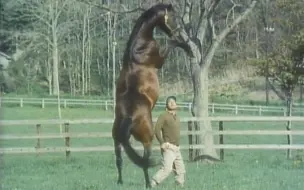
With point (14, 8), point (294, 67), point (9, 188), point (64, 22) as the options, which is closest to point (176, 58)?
point (64, 22)

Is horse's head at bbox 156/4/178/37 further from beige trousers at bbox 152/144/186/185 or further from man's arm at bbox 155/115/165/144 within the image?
beige trousers at bbox 152/144/186/185

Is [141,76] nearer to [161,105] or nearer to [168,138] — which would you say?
[168,138]

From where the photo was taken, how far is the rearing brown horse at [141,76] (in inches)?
400

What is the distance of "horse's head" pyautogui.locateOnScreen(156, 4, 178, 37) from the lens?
1020cm

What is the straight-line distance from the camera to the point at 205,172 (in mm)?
14000

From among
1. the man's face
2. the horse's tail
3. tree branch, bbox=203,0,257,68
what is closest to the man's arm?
the man's face

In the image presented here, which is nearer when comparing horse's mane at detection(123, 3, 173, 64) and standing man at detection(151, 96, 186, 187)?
horse's mane at detection(123, 3, 173, 64)

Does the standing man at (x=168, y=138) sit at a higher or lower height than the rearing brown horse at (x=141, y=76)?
lower

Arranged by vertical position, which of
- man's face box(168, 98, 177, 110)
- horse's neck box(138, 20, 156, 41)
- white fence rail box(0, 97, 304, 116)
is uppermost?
horse's neck box(138, 20, 156, 41)

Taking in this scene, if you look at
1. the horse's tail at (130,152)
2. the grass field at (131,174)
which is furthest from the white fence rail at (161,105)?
the horse's tail at (130,152)

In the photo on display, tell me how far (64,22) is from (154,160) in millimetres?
33987

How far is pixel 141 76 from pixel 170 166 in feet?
5.75

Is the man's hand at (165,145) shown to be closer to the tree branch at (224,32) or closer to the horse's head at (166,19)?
the horse's head at (166,19)

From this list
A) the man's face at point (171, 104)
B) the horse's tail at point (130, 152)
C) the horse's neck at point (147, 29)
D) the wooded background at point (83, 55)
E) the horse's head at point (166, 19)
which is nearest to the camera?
the horse's neck at point (147, 29)
